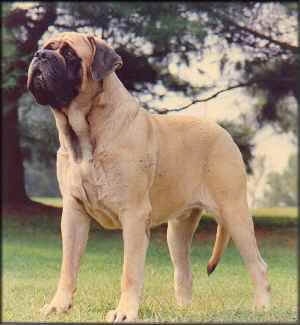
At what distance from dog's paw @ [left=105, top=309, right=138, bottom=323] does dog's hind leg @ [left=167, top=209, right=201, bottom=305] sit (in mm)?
1172

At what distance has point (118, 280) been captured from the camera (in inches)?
284

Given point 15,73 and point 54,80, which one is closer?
point 54,80

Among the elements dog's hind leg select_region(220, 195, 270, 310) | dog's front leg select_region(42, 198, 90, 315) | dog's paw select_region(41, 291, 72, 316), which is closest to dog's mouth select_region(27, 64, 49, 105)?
dog's front leg select_region(42, 198, 90, 315)

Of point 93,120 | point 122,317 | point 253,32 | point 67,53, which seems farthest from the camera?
point 253,32

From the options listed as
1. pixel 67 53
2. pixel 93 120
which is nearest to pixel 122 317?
pixel 93 120

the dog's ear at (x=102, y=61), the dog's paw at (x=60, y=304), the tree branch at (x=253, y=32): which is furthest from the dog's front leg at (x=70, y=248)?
the tree branch at (x=253, y=32)

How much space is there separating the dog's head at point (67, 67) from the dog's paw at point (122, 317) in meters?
1.28

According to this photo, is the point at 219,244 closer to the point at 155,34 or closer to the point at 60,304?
the point at 60,304

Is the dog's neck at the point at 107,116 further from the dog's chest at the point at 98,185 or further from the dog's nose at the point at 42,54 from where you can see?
the dog's nose at the point at 42,54

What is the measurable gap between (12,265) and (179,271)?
14.5ft

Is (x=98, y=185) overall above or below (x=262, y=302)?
above

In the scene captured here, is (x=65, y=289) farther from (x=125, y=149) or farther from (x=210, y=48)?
(x=210, y=48)

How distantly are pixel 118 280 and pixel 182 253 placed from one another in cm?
194

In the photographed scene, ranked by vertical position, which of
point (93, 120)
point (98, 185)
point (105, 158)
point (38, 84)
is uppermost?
point (38, 84)
